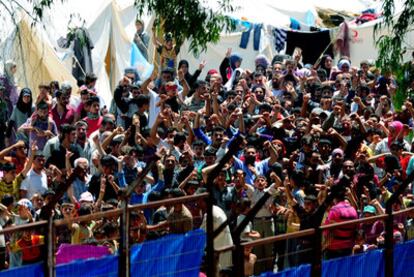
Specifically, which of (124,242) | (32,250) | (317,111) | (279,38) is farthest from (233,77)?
(32,250)

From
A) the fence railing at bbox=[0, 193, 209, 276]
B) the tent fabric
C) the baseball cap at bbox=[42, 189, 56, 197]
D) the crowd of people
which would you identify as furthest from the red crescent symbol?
the fence railing at bbox=[0, 193, 209, 276]

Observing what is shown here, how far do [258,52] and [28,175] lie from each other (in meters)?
12.5

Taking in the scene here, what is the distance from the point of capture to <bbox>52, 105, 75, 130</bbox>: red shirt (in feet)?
68.3

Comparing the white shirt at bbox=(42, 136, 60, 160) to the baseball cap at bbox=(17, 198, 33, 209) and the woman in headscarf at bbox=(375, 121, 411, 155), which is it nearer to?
the baseball cap at bbox=(17, 198, 33, 209)

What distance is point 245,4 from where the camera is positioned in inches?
1256

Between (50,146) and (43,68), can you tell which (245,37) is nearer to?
(43,68)

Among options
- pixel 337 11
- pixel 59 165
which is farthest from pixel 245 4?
pixel 59 165

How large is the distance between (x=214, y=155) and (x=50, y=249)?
6060 mm

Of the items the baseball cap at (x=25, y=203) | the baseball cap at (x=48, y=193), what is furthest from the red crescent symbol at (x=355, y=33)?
the baseball cap at (x=25, y=203)

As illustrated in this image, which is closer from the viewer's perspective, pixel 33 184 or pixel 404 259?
pixel 404 259

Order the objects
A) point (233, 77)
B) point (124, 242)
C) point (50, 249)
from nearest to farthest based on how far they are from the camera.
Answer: point (50, 249)
point (124, 242)
point (233, 77)

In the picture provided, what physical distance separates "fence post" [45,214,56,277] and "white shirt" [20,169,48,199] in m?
4.63

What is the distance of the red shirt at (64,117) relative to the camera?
2083 cm

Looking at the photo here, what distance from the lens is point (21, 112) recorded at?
837 inches
